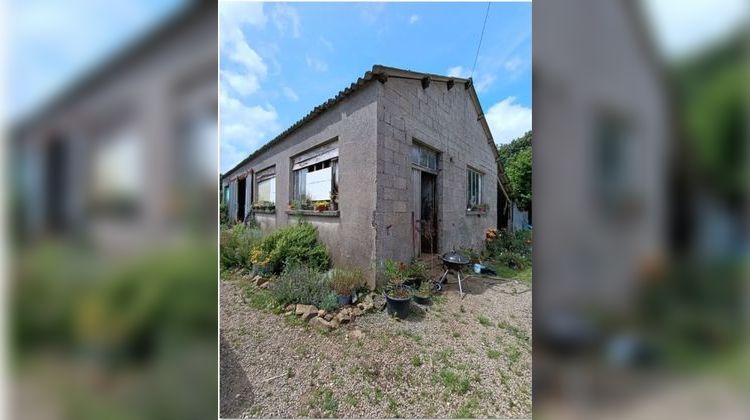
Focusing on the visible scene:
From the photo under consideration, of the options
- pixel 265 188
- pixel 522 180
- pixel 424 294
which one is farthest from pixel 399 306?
pixel 522 180

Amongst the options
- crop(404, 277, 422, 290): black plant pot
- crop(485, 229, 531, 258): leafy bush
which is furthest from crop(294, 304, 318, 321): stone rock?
crop(485, 229, 531, 258): leafy bush

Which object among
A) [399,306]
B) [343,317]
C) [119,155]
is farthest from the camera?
[399,306]

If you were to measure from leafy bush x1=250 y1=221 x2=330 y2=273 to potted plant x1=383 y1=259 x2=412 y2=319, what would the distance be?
1.16m

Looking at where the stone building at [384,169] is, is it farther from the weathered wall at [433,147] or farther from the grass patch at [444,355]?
the grass patch at [444,355]

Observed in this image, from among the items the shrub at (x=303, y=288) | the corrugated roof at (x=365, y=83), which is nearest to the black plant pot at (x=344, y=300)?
the shrub at (x=303, y=288)

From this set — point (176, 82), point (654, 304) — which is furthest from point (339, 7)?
point (654, 304)

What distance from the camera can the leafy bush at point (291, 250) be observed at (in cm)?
397

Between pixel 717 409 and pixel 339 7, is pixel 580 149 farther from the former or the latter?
pixel 339 7

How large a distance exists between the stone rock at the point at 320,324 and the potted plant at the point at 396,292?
0.76m

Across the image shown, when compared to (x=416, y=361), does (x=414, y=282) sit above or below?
above

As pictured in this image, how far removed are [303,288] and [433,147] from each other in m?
3.47

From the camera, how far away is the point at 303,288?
314 centimetres

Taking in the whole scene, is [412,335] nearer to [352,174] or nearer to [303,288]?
[303,288]

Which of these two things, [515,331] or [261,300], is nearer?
[515,331]
